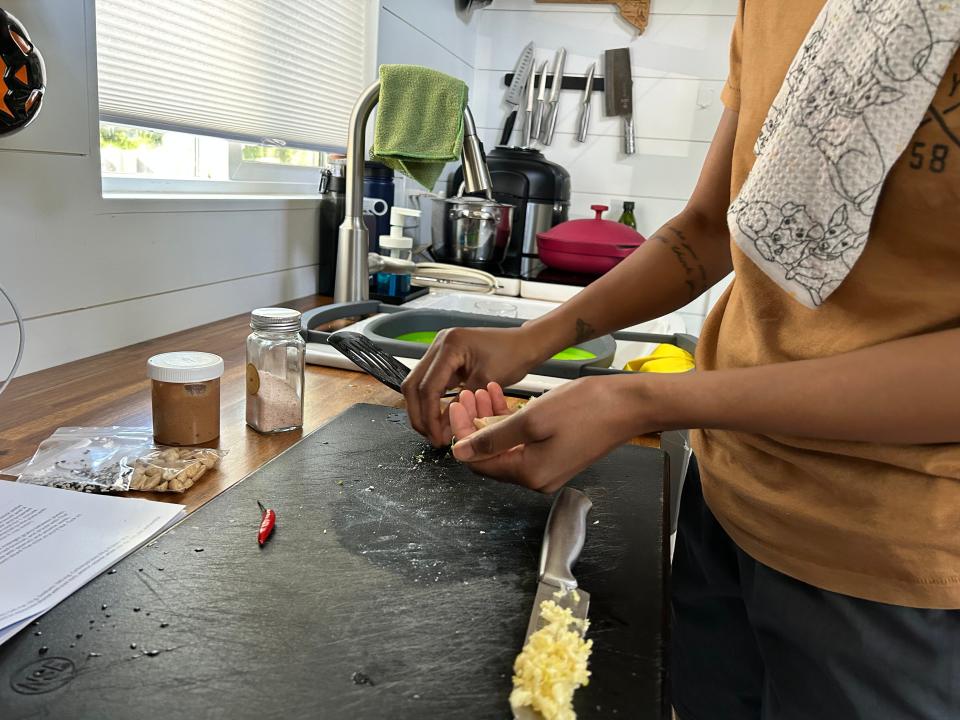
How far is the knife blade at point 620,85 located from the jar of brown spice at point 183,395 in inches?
80.9

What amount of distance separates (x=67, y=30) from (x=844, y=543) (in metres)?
1.02

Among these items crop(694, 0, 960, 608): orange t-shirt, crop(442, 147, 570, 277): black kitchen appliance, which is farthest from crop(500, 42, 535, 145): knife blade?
crop(694, 0, 960, 608): orange t-shirt

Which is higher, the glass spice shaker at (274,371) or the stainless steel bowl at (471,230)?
the stainless steel bowl at (471,230)

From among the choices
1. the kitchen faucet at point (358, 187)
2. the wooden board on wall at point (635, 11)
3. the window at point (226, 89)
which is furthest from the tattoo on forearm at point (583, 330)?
the wooden board on wall at point (635, 11)

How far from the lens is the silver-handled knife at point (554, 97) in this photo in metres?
2.46

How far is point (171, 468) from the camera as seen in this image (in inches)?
25.4

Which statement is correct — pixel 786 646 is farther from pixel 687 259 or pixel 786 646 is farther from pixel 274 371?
pixel 274 371

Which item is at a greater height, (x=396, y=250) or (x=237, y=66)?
(x=237, y=66)

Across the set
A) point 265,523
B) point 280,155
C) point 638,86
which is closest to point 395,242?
point 280,155

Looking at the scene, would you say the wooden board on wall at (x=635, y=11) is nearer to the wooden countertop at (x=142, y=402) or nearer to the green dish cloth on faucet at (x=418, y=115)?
the green dish cloth on faucet at (x=418, y=115)

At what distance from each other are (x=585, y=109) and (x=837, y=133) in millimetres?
2089

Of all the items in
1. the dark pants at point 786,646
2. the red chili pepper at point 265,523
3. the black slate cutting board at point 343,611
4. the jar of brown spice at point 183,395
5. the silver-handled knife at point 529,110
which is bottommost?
the dark pants at point 786,646

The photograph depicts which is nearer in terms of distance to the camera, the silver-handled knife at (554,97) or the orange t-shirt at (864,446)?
the orange t-shirt at (864,446)

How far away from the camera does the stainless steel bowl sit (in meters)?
1.81
